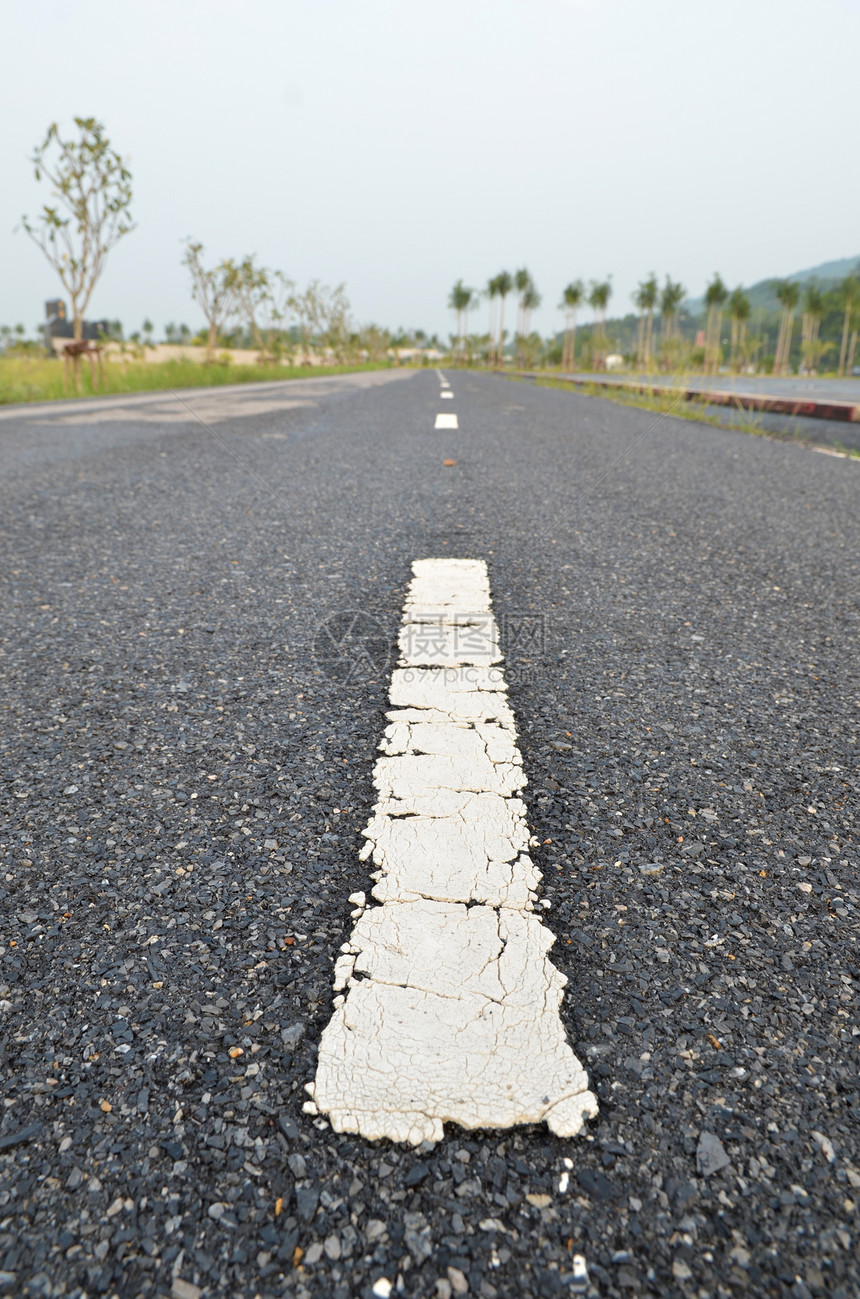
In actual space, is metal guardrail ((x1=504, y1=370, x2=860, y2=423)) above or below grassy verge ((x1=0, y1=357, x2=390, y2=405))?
below

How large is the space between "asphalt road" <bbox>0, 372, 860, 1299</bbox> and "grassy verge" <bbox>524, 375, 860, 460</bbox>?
228 inches

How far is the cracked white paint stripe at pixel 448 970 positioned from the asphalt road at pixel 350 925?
0.03 metres

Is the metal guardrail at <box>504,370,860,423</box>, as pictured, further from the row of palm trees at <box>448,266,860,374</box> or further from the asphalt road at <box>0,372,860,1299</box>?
the row of palm trees at <box>448,266,860,374</box>

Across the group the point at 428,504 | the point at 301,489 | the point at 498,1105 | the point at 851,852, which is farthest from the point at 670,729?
the point at 301,489

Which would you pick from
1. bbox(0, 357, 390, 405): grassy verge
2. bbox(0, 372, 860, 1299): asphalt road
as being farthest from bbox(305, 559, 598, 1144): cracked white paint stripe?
bbox(0, 357, 390, 405): grassy verge

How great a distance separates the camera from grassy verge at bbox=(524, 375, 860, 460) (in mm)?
8117

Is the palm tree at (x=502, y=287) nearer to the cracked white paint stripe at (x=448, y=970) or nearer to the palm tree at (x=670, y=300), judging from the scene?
the palm tree at (x=670, y=300)

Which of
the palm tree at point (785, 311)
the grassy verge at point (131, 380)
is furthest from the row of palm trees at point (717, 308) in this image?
the grassy verge at point (131, 380)

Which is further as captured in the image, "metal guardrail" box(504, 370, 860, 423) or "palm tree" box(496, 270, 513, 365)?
"palm tree" box(496, 270, 513, 365)

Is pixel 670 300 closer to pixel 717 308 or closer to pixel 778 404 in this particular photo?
pixel 717 308

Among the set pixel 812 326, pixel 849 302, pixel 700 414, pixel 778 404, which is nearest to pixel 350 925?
pixel 700 414

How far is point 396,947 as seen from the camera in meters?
1.17

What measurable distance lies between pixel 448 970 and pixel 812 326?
4213 inches

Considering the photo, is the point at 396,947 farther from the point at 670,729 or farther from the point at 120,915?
the point at 670,729
